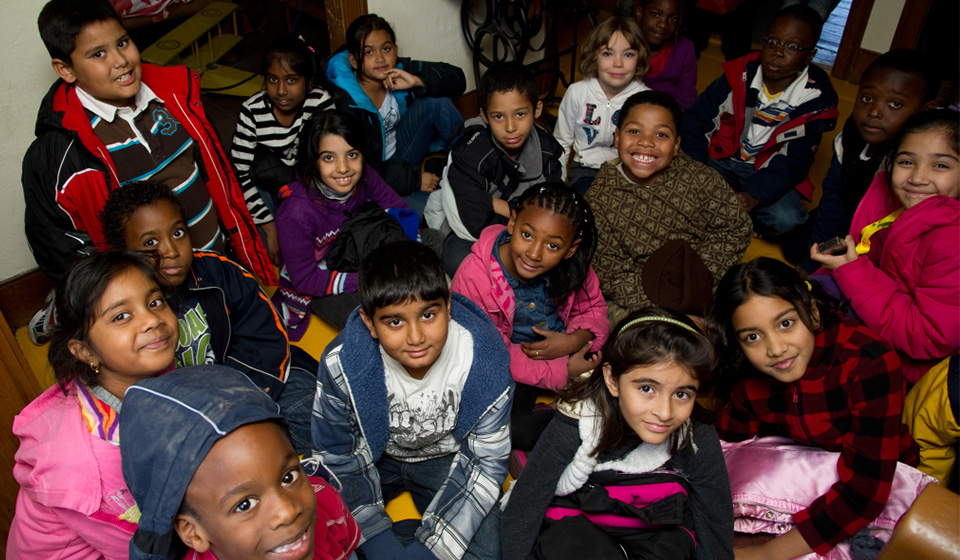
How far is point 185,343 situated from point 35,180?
0.72m

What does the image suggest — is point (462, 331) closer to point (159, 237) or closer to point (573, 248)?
point (573, 248)

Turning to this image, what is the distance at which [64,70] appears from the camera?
1979mm

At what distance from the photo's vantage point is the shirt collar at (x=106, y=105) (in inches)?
79.7

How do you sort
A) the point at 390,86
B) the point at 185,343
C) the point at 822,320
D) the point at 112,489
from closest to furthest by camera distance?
the point at 112,489
the point at 822,320
the point at 185,343
the point at 390,86

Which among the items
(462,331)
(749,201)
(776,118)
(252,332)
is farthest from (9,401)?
(776,118)

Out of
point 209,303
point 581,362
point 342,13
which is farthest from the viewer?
point 342,13

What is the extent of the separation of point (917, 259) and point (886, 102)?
2.95 feet

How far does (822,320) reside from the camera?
165cm

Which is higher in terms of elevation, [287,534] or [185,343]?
[287,534]

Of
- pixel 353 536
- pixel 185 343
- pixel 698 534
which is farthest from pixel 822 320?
pixel 185 343

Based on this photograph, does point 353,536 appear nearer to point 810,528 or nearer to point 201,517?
point 201,517

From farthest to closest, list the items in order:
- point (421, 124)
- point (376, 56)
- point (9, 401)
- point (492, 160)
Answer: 1. point (421, 124)
2. point (376, 56)
3. point (492, 160)
4. point (9, 401)

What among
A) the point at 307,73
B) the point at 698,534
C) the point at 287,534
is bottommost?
the point at 698,534

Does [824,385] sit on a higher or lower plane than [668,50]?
lower
